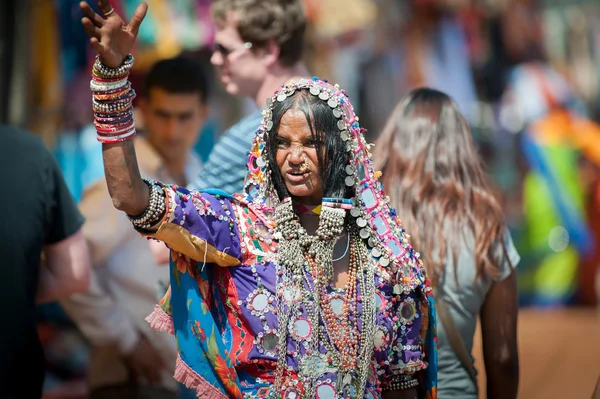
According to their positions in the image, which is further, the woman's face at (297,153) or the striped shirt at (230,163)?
the striped shirt at (230,163)

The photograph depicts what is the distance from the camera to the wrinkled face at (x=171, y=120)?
4348 mm

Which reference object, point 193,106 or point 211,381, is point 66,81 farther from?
point 211,381

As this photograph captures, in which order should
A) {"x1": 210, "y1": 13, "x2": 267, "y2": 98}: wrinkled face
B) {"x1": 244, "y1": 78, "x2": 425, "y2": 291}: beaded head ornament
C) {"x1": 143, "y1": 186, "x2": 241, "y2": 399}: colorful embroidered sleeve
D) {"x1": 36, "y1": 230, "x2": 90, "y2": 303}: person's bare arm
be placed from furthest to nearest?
{"x1": 210, "y1": 13, "x2": 267, "y2": 98}: wrinkled face < {"x1": 36, "y1": 230, "x2": 90, "y2": 303}: person's bare arm < {"x1": 244, "y1": 78, "x2": 425, "y2": 291}: beaded head ornament < {"x1": 143, "y1": 186, "x2": 241, "y2": 399}: colorful embroidered sleeve

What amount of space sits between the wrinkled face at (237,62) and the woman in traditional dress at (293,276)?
0.95 meters

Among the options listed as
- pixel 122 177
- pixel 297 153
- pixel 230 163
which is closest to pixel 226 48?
pixel 230 163

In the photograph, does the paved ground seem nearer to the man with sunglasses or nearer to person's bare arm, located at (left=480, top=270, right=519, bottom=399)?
person's bare arm, located at (left=480, top=270, right=519, bottom=399)

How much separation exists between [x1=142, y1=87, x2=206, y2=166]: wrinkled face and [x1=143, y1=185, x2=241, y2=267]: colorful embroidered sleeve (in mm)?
1964

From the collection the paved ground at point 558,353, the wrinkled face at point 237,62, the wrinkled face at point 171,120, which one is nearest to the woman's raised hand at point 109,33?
the wrinkled face at point 237,62

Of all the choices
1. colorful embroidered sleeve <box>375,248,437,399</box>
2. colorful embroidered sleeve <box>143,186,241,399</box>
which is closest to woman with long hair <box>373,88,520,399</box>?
colorful embroidered sleeve <box>375,248,437,399</box>

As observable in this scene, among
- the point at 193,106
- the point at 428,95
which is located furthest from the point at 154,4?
the point at 428,95

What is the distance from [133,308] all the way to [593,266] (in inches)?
216

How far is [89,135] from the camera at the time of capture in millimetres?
5586

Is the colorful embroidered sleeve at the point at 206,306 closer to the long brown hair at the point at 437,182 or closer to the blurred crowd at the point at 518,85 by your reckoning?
the long brown hair at the point at 437,182

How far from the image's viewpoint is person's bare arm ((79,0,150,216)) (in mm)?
2100
